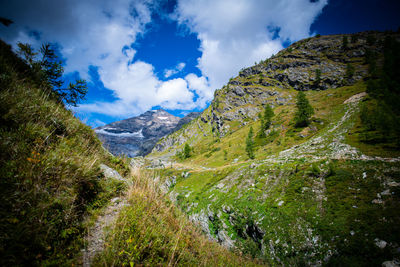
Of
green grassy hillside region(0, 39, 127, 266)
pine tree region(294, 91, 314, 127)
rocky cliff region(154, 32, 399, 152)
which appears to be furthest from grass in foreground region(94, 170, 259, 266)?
rocky cliff region(154, 32, 399, 152)

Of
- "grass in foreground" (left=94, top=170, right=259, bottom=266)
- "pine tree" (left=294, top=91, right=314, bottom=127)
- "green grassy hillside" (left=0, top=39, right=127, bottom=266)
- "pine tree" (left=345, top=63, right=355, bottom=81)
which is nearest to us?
"green grassy hillside" (left=0, top=39, right=127, bottom=266)

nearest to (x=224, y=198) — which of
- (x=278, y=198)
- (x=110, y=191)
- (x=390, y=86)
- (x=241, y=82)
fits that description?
(x=278, y=198)

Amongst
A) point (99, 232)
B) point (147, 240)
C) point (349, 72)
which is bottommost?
point (147, 240)

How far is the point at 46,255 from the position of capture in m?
2.16

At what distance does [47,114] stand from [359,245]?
15020mm

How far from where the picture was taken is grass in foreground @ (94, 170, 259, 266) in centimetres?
276

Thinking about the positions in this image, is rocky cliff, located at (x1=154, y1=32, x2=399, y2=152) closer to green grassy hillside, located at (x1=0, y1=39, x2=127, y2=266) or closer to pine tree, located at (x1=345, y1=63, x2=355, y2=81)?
pine tree, located at (x1=345, y1=63, x2=355, y2=81)

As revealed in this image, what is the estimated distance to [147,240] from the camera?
10.1 ft

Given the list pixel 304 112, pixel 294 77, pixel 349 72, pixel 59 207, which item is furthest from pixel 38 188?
pixel 294 77

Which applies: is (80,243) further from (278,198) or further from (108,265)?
(278,198)

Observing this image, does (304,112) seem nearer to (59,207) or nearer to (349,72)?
(59,207)

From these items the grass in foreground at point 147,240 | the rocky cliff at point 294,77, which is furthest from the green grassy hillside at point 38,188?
the rocky cliff at point 294,77

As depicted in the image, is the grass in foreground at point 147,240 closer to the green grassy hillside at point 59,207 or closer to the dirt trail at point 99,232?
the green grassy hillside at point 59,207

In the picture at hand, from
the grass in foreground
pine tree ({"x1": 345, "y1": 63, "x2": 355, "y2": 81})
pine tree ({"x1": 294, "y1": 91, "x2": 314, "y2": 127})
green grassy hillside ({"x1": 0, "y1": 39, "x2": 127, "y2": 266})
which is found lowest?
the grass in foreground
